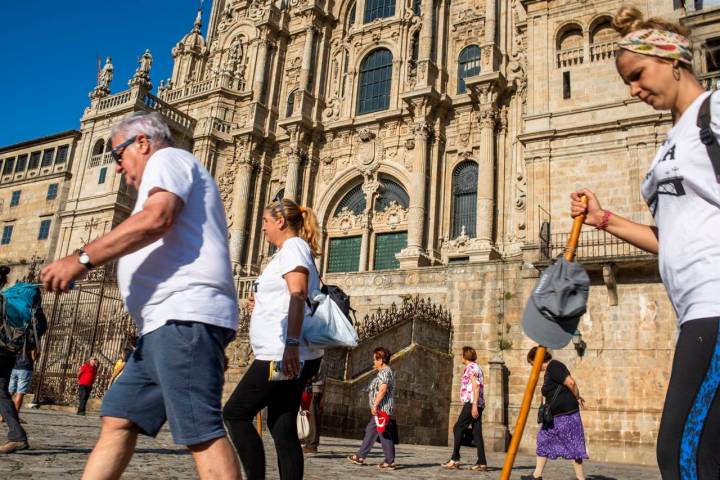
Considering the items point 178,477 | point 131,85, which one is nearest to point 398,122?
point 131,85

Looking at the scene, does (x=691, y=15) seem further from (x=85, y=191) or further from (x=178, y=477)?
(x=85, y=191)

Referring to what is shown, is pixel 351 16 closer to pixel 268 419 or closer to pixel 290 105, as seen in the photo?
pixel 290 105

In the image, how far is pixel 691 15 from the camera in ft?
51.0

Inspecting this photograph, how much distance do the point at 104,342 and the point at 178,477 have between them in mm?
14412

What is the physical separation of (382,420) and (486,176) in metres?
16.5

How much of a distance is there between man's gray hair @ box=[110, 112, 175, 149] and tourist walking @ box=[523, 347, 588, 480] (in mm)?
5851

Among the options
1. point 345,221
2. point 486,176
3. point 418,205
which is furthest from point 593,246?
point 345,221

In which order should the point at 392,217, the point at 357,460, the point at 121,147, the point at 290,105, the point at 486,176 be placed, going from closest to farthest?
the point at 121,147, the point at 357,460, the point at 486,176, the point at 392,217, the point at 290,105

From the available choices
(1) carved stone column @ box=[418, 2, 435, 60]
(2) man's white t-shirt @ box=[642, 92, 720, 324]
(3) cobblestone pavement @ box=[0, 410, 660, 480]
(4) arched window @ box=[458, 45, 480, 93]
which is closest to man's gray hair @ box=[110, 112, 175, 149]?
(2) man's white t-shirt @ box=[642, 92, 720, 324]

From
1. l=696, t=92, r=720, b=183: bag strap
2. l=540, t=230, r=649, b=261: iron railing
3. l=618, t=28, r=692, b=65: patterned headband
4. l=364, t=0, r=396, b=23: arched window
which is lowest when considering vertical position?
l=696, t=92, r=720, b=183: bag strap

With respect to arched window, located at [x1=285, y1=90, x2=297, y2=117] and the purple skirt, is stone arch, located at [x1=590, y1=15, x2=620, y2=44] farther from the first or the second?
arched window, located at [x1=285, y1=90, x2=297, y2=117]

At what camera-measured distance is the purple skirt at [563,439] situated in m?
7.88

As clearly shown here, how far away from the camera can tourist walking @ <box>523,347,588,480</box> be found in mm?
7902

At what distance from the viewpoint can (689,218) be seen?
96.9 inches
